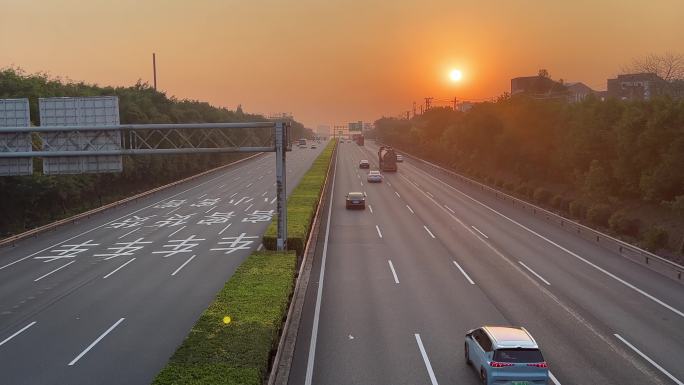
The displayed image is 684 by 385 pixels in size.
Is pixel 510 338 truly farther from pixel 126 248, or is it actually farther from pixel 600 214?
pixel 600 214

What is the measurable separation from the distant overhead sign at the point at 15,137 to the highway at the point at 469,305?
1606 cm

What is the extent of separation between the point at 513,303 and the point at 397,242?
12.6 m

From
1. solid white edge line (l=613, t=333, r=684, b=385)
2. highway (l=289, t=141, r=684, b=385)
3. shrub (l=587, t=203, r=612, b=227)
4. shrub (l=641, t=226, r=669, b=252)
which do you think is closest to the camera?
solid white edge line (l=613, t=333, r=684, b=385)

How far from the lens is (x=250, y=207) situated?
49.8m

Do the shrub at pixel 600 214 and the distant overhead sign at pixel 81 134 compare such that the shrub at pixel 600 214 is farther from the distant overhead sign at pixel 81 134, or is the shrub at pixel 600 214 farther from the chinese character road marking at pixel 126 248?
the distant overhead sign at pixel 81 134

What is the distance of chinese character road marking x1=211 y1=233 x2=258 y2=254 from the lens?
32250 millimetres

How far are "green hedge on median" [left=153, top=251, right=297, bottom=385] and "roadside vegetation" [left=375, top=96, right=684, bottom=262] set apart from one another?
2318cm

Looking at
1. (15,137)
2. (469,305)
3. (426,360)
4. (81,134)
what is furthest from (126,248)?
(426,360)

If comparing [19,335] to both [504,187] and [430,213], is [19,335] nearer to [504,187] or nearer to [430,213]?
[430,213]

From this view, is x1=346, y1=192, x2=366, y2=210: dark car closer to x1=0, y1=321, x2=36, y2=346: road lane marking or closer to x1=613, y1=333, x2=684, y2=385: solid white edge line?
x1=0, y1=321, x2=36, y2=346: road lane marking

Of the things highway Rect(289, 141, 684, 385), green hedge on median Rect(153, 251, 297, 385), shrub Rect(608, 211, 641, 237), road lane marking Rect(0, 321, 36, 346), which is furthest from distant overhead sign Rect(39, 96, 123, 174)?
shrub Rect(608, 211, 641, 237)

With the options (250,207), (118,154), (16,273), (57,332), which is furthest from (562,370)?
(250,207)

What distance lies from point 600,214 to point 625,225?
337cm

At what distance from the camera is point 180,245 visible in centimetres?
3372
